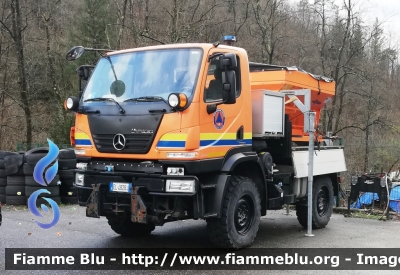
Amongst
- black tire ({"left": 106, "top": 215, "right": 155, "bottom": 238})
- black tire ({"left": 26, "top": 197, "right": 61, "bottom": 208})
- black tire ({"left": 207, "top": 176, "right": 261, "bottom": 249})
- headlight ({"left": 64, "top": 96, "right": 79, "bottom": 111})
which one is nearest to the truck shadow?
black tire ({"left": 106, "top": 215, "right": 155, "bottom": 238})

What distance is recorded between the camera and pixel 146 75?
655 cm

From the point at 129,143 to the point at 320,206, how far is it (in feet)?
16.2

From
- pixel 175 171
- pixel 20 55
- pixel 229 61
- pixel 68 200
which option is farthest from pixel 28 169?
pixel 20 55

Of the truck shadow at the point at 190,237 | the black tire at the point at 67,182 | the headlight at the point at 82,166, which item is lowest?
the truck shadow at the point at 190,237

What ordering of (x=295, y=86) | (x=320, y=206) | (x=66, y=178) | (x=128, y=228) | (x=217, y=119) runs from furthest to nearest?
(x=66, y=178)
(x=320, y=206)
(x=295, y=86)
(x=128, y=228)
(x=217, y=119)

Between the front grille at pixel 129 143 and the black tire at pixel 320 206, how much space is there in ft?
14.0

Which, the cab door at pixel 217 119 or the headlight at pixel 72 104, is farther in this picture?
the headlight at pixel 72 104

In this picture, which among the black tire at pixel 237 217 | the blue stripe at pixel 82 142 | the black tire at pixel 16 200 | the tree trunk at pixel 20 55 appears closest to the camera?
the black tire at pixel 237 217

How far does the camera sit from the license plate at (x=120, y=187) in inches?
244

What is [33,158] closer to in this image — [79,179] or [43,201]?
[43,201]

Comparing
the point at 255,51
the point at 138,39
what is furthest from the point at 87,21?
the point at 255,51

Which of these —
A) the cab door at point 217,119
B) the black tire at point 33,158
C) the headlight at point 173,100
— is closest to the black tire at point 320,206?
the cab door at point 217,119

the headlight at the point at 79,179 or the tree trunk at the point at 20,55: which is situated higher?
the tree trunk at the point at 20,55

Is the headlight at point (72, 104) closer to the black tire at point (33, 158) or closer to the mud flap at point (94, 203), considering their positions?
the mud flap at point (94, 203)
